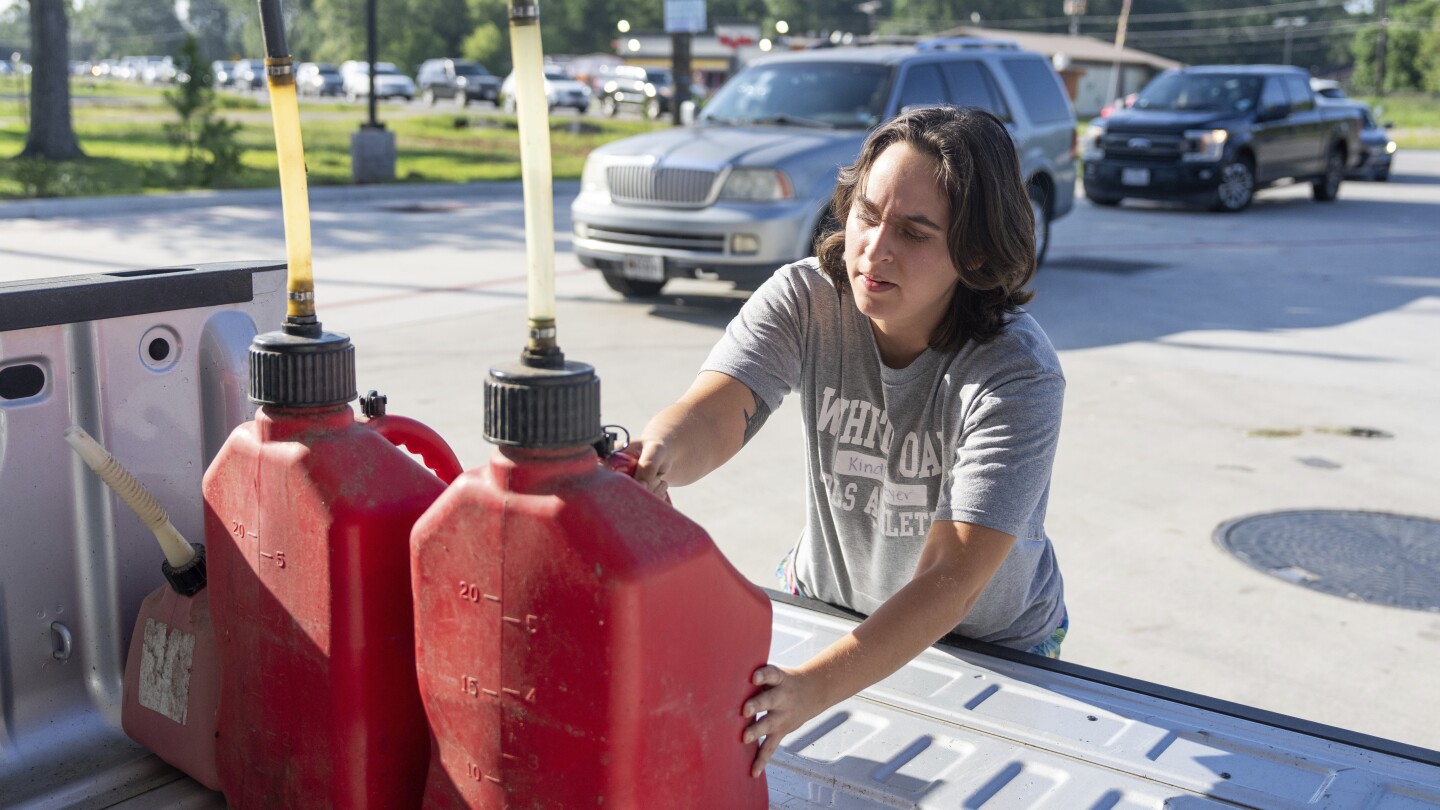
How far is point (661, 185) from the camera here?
28.9 ft

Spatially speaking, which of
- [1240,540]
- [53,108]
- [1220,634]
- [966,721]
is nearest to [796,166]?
[1240,540]

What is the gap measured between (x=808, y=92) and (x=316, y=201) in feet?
27.5

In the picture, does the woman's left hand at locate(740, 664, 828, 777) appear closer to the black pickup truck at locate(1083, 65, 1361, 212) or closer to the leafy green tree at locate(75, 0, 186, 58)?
the black pickup truck at locate(1083, 65, 1361, 212)

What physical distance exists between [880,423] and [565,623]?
1.06 meters

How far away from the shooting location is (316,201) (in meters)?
16.3

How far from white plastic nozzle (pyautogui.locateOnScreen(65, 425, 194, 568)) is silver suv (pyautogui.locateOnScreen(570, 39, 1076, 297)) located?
6731 mm

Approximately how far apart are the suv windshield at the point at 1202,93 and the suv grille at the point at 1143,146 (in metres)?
0.72

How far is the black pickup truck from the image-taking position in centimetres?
1612

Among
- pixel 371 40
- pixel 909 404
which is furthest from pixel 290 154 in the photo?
pixel 371 40

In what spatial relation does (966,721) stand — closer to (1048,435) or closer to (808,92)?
(1048,435)

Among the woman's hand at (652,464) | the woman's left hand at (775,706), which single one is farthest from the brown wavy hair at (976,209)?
the woman's left hand at (775,706)

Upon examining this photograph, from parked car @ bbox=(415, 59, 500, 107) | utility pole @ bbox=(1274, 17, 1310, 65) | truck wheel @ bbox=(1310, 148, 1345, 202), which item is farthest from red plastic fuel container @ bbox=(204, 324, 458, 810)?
utility pole @ bbox=(1274, 17, 1310, 65)

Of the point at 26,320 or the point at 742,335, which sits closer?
the point at 26,320

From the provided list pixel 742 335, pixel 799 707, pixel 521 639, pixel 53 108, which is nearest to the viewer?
pixel 521 639
